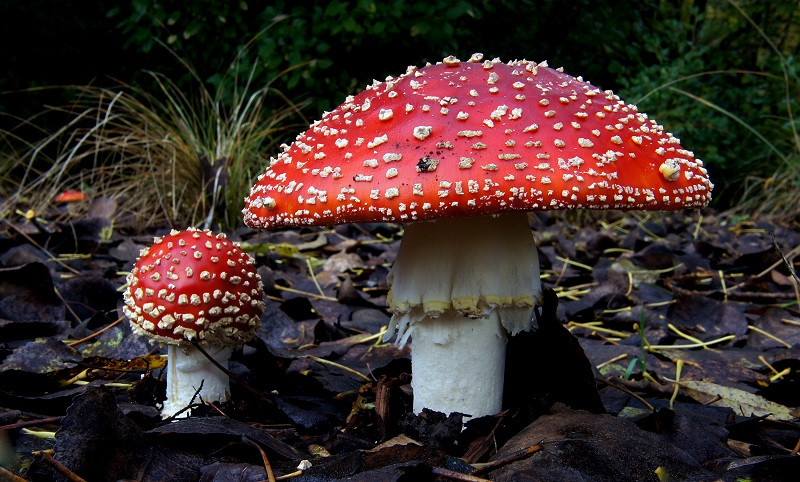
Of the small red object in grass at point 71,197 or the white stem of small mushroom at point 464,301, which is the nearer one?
the white stem of small mushroom at point 464,301

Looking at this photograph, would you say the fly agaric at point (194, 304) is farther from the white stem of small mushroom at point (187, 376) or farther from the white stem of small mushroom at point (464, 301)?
the white stem of small mushroom at point (464, 301)

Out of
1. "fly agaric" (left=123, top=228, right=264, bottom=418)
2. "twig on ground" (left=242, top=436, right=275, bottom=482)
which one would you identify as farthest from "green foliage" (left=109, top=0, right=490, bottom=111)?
"twig on ground" (left=242, top=436, right=275, bottom=482)

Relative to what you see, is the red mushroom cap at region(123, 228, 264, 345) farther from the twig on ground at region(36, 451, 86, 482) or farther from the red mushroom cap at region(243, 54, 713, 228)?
the twig on ground at region(36, 451, 86, 482)

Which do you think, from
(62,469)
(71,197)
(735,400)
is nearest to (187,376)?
(62,469)

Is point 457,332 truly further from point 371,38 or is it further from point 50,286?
point 371,38

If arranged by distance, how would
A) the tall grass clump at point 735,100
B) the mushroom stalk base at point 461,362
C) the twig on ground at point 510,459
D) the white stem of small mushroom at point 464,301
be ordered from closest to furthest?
the twig on ground at point 510,459
the white stem of small mushroom at point 464,301
the mushroom stalk base at point 461,362
the tall grass clump at point 735,100

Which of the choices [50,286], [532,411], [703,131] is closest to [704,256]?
[703,131]

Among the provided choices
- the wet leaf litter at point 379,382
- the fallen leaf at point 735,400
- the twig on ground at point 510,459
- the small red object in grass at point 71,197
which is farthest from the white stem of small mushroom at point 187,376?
the small red object in grass at point 71,197
